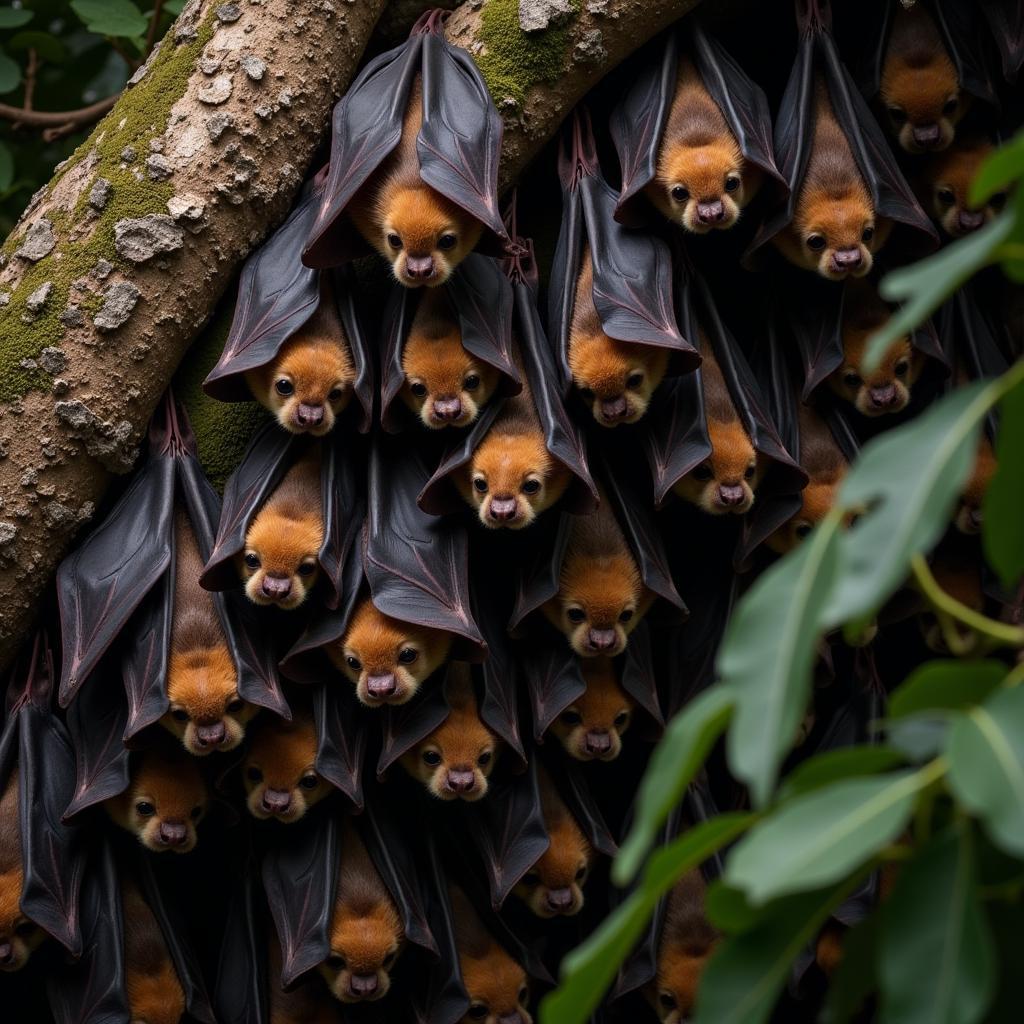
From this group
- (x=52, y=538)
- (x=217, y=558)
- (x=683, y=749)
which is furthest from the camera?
(x=52, y=538)

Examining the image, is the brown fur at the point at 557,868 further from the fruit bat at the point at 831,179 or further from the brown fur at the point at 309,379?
the fruit bat at the point at 831,179

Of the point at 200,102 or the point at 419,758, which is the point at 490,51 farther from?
the point at 419,758

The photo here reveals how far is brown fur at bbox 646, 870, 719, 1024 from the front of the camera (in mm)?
3170

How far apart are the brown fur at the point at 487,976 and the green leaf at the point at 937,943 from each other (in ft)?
7.31

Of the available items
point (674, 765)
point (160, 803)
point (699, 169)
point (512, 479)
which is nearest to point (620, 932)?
point (674, 765)

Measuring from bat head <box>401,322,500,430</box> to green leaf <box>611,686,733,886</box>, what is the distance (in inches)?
66.0

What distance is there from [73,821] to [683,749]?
213cm

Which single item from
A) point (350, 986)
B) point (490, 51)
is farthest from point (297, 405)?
point (350, 986)

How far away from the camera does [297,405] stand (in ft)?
9.14

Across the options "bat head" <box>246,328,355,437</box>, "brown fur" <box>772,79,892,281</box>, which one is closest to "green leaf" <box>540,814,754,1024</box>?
"bat head" <box>246,328,355,437</box>

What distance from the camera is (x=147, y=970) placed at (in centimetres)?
303

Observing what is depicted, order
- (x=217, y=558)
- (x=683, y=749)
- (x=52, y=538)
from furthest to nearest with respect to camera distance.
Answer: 1. (x=52, y=538)
2. (x=217, y=558)
3. (x=683, y=749)

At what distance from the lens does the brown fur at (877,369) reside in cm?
305

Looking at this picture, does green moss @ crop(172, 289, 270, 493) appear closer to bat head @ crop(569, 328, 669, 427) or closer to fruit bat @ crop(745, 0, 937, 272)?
bat head @ crop(569, 328, 669, 427)
